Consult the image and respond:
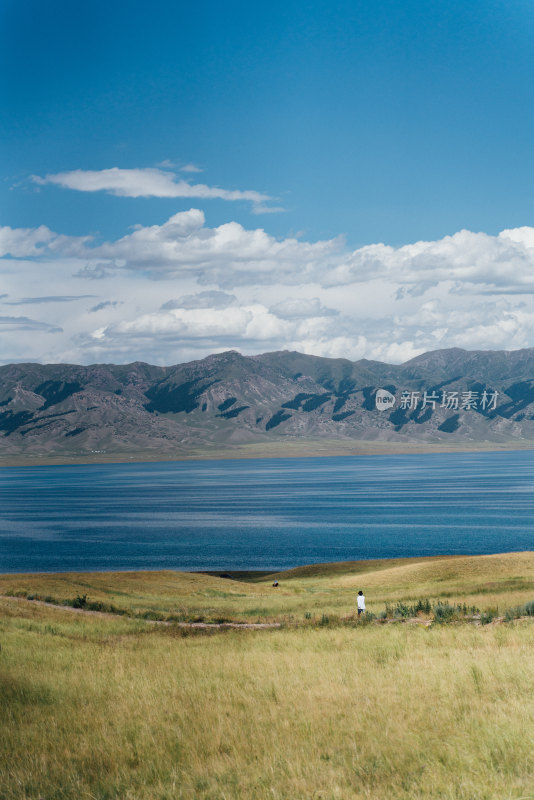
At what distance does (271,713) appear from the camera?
485 inches

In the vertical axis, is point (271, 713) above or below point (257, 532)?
above

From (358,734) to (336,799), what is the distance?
2928 mm

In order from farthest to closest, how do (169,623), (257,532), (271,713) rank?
(257,532), (169,623), (271,713)

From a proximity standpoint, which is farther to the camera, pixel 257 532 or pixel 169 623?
pixel 257 532

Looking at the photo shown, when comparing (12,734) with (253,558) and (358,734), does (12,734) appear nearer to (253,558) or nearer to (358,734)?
(358,734)

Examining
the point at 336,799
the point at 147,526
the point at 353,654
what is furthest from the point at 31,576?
the point at 147,526

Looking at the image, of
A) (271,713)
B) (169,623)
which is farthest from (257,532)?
(271,713)

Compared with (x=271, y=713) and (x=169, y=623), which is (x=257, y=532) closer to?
(x=169, y=623)

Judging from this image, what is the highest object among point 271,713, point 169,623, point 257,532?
point 271,713

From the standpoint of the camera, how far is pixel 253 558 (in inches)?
4109

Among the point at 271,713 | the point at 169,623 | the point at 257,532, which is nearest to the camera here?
the point at 271,713

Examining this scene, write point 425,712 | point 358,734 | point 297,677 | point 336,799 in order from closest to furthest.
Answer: point 336,799, point 358,734, point 425,712, point 297,677

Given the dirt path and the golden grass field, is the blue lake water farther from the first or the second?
the golden grass field

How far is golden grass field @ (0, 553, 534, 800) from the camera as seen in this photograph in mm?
8727
